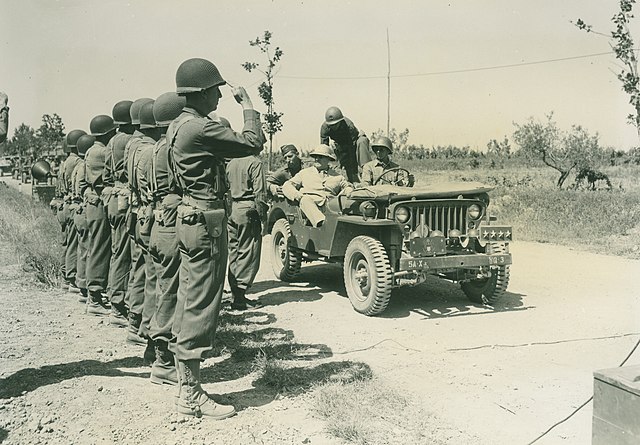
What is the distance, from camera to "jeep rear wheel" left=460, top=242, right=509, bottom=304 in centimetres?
734

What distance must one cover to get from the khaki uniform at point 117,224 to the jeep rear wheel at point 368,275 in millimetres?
2469

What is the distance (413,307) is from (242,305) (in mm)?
2041

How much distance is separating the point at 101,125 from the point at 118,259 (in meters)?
1.61

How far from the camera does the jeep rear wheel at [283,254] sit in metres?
9.26

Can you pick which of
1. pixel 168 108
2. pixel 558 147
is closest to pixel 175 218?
pixel 168 108

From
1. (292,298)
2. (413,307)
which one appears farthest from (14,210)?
(413,307)

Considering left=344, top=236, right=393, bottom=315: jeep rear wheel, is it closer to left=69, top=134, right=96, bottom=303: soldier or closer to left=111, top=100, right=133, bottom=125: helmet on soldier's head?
left=111, top=100, right=133, bottom=125: helmet on soldier's head

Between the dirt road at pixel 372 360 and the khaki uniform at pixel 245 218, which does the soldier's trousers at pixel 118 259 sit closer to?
the dirt road at pixel 372 360

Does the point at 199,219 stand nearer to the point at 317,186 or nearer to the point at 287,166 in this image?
the point at 317,186

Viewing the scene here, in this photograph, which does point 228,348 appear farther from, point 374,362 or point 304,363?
point 374,362

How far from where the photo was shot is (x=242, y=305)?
7828mm

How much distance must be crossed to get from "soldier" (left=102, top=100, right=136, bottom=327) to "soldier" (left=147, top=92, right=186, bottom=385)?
6.04 feet

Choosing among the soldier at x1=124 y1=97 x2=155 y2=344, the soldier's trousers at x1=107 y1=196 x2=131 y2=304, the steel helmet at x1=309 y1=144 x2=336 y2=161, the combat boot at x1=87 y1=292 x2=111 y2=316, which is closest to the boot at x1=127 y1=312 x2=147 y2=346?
the soldier at x1=124 y1=97 x2=155 y2=344

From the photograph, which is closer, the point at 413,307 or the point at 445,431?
the point at 445,431
